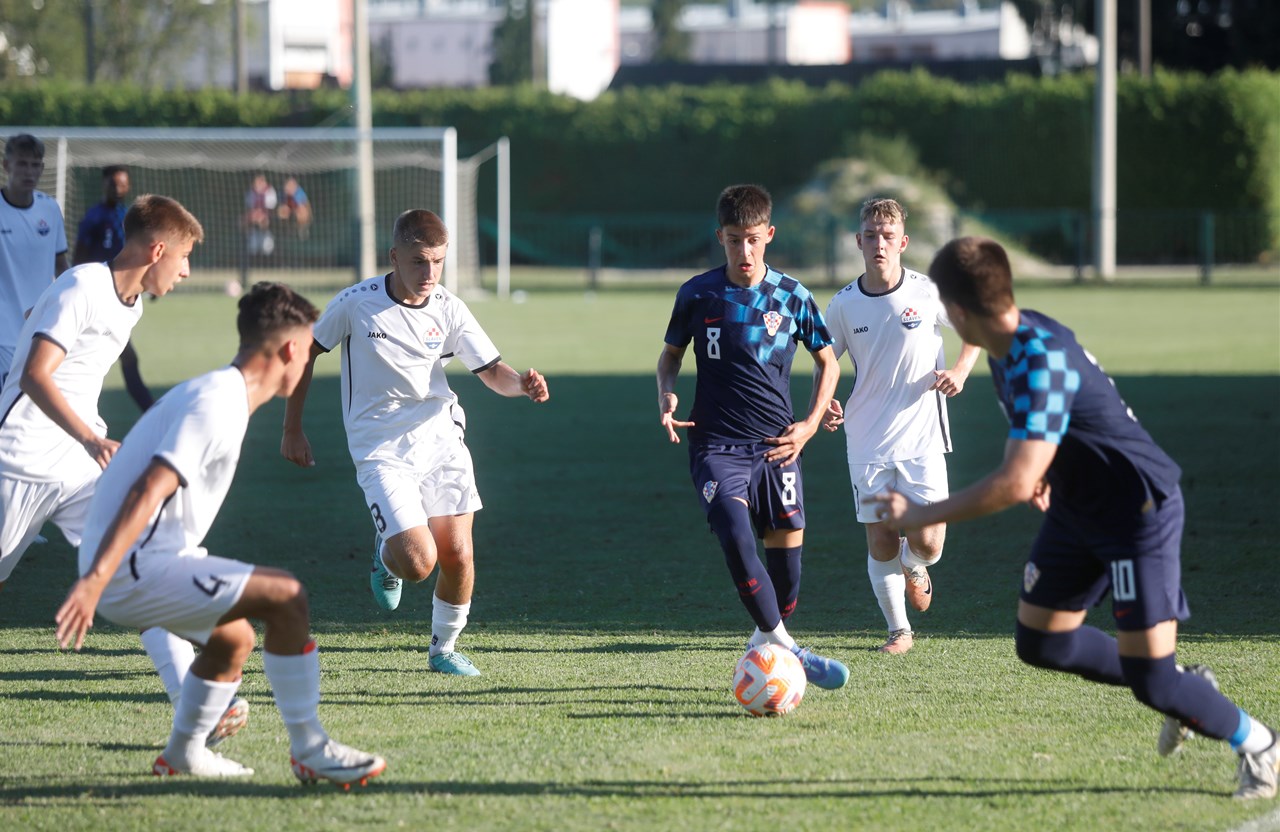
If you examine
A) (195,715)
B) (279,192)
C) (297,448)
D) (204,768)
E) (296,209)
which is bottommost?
(204,768)

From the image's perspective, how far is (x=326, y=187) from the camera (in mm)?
37125

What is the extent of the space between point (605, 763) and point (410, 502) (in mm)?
1681

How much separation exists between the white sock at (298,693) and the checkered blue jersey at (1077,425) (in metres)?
2.21

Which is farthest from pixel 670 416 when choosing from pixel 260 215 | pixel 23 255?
pixel 260 215

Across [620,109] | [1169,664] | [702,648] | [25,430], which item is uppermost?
[620,109]

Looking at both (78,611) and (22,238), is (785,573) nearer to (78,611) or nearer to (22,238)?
(78,611)

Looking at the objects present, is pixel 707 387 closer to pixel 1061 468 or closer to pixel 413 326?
pixel 413 326

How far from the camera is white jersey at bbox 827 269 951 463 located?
21.9 feet

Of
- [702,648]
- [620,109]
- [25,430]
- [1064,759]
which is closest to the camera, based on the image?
[1064,759]

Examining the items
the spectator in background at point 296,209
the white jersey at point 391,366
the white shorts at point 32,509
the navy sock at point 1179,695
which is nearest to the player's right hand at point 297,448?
the white jersey at point 391,366

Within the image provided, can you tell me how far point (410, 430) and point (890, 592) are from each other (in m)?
2.24

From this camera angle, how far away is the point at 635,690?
5.87m

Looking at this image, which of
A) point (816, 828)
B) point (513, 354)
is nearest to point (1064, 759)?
point (816, 828)

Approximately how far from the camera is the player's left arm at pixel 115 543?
402 centimetres
